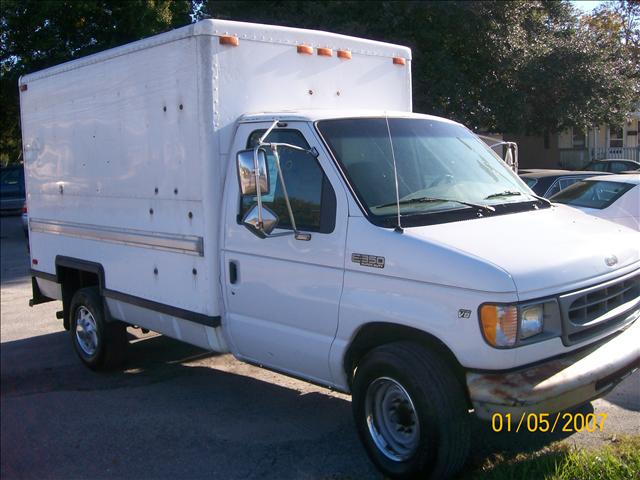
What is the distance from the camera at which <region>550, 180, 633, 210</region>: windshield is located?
8.82 metres

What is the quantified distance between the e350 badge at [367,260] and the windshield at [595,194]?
18.2 ft

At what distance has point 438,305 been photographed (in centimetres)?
388

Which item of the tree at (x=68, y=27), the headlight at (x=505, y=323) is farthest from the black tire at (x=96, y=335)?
the tree at (x=68, y=27)

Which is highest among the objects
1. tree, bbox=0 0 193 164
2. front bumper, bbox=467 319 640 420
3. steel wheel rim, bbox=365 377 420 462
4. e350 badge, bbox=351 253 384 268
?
tree, bbox=0 0 193 164

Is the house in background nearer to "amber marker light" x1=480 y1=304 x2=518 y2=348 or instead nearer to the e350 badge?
the e350 badge

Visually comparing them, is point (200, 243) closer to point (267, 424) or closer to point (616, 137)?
point (267, 424)

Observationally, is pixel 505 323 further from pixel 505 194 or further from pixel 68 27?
pixel 68 27

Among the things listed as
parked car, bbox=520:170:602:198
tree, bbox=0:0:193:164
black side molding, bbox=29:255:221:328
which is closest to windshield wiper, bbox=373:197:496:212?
black side molding, bbox=29:255:221:328

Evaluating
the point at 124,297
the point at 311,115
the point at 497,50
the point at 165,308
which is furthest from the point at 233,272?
the point at 497,50

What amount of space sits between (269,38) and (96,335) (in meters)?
3.36

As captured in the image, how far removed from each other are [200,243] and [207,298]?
42 cm

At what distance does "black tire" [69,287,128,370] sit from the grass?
3.86m

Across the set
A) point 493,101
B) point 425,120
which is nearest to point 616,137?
point 493,101

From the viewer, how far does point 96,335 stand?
22.4ft
